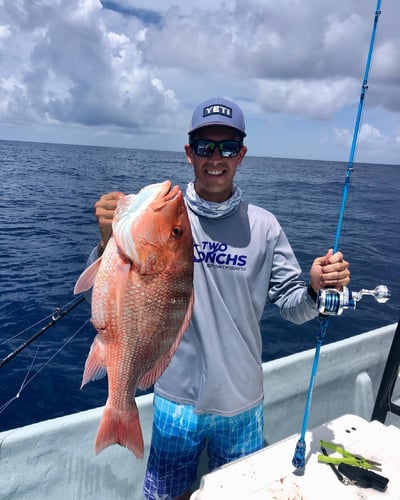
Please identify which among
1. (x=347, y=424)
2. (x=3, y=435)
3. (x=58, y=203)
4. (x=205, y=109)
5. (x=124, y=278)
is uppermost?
(x=205, y=109)

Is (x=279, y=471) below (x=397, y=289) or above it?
above

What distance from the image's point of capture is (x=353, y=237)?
56.3 feet

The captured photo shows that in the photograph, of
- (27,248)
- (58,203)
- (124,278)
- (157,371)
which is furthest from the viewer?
(58,203)

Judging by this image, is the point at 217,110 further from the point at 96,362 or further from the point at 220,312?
the point at 96,362

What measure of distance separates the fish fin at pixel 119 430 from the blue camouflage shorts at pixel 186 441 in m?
0.63

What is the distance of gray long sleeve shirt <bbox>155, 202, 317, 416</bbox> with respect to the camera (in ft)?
7.79

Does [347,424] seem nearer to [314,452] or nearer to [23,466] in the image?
[314,452]

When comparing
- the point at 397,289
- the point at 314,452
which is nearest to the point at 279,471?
the point at 314,452

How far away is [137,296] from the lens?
1.71 metres

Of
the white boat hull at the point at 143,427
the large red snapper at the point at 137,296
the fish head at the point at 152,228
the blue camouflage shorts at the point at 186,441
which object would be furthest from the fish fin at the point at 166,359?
the white boat hull at the point at 143,427

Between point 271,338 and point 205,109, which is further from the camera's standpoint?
point 271,338

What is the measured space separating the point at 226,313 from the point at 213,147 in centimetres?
98

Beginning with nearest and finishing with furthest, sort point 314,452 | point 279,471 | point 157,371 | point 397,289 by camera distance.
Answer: point 157,371
point 279,471
point 314,452
point 397,289

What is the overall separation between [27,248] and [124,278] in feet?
40.3
